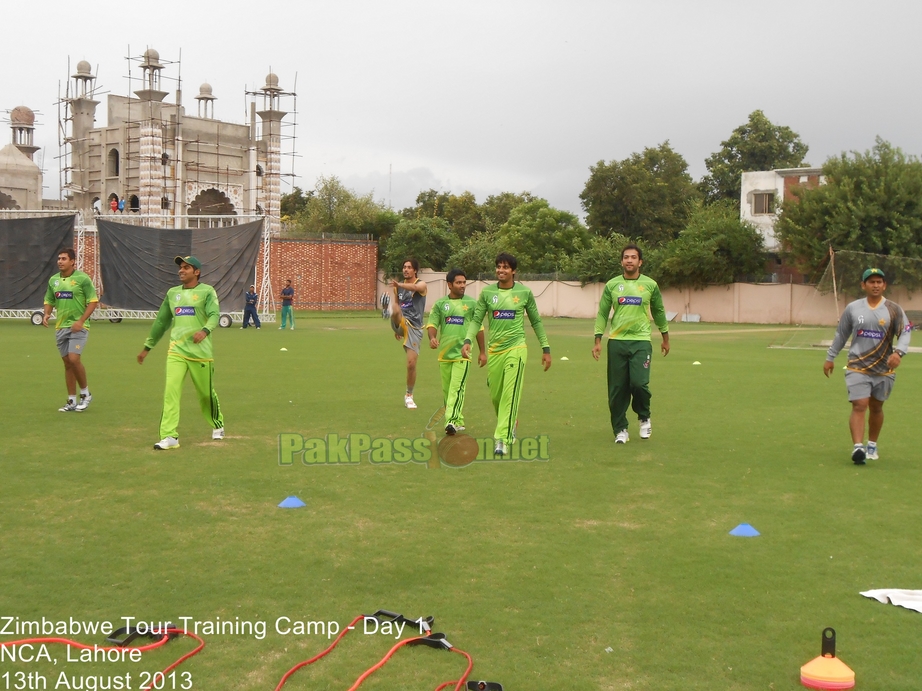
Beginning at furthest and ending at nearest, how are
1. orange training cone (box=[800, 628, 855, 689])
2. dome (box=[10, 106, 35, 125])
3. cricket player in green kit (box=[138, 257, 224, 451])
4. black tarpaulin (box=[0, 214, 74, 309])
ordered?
dome (box=[10, 106, 35, 125]), black tarpaulin (box=[0, 214, 74, 309]), cricket player in green kit (box=[138, 257, 224, 451]), orange training cone (box=[800, 628, 855, 689])

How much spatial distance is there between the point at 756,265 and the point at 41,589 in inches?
1937

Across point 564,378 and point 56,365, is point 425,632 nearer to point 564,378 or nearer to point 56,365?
point 564,378

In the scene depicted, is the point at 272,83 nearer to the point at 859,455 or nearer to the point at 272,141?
the point at 272,141

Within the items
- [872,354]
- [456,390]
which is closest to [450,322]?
[456,390]

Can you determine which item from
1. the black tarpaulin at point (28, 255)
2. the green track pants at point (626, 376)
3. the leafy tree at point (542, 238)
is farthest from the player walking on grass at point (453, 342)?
the leafy tree at point (542, 238)

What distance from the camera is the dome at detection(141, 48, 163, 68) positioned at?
6438 cm

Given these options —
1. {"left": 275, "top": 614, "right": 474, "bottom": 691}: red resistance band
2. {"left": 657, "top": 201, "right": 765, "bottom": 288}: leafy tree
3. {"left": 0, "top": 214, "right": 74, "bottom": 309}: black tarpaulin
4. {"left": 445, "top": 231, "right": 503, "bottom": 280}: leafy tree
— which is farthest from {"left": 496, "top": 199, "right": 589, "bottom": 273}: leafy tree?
{"left": 275, "top": 614, "right": 474, "bottom": 691}: red resistance band

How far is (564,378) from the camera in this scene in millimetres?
16906

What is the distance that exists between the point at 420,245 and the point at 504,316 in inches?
2199

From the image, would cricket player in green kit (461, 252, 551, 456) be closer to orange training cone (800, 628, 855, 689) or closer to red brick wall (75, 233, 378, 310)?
orange training cone (800, 628, 855, 689)

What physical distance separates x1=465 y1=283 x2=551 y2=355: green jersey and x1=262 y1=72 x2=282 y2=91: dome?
206 ft

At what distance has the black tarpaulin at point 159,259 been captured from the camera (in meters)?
35.3

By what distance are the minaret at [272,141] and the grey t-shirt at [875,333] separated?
6181 cm

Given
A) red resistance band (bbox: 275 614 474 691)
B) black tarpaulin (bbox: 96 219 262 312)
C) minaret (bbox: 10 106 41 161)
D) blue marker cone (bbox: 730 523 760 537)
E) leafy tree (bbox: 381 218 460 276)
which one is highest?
minaret (bbox: 10 106 41 161)
